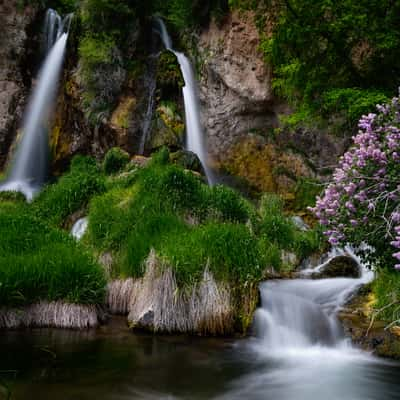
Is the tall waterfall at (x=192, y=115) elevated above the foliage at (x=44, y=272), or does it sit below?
above

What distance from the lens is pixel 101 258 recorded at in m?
7.61

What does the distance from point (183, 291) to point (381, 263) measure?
245cm

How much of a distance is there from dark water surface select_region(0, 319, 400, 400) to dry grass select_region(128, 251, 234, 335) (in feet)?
0.60

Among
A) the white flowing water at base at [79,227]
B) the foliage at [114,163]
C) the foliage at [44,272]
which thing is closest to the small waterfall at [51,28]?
the foliage at [114,163]

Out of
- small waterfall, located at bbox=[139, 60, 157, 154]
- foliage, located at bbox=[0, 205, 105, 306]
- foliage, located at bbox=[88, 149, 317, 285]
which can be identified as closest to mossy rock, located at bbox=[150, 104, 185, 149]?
small waterfall, located at bbox=[139, 60, 157, 154]

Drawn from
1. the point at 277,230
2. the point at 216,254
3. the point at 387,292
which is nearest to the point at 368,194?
the point at 387,292

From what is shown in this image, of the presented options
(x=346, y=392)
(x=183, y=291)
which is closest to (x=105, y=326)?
(x=183, y=291)

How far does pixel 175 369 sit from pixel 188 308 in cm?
130

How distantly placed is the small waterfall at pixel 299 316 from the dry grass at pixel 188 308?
0.54m

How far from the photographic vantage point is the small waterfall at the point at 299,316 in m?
5.89

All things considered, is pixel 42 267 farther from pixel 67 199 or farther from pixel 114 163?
pixel 114 163

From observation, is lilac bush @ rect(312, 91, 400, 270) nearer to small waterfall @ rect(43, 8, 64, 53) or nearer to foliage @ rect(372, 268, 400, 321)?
foliage @ rect(372, 268, 400, 321)

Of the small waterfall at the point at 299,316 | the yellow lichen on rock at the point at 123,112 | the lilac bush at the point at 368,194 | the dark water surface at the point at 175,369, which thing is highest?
the yellow lichen on rock at the point at 123,112

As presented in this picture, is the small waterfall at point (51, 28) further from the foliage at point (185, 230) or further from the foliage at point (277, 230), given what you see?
the foliage at point (277, 230)
